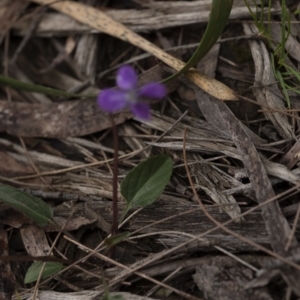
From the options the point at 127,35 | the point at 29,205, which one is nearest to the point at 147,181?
the point at 29,205

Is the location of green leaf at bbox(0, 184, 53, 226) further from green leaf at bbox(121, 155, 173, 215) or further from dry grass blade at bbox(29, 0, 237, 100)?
dry grass blade at bbox(29, 0, 237, 100)

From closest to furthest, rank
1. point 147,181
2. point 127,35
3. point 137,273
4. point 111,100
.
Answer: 1. point 111,100
2. point 137,273
3. point 147,181
4. point 127,35

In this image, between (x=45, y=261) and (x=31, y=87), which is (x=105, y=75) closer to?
(x=31, y=87)

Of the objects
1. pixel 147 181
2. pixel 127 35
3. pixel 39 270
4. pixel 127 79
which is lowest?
pixel 39 270

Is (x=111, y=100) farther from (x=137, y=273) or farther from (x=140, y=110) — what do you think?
(x=137, y=273)

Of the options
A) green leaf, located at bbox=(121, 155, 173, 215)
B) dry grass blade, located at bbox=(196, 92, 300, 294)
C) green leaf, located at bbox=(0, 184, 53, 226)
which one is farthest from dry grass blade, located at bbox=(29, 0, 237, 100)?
green leaf, located at bbox=(0, 184, 53, 226)

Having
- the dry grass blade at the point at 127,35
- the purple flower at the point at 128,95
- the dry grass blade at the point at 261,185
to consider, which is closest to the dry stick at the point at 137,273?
the dry grass blade at the point at 261,185

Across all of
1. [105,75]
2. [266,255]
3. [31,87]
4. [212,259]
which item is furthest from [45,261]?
[105,75]
